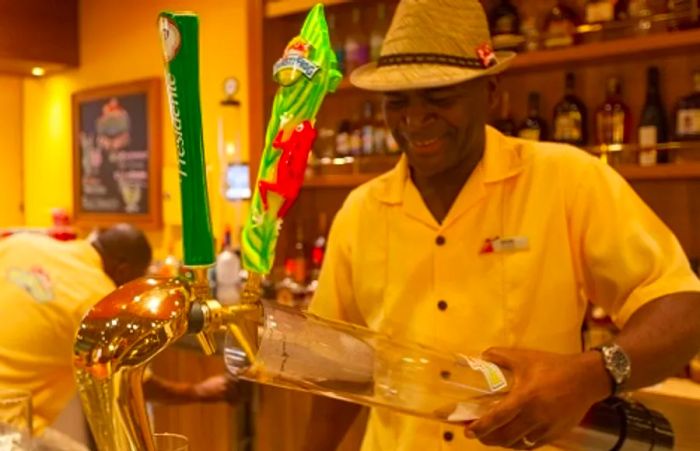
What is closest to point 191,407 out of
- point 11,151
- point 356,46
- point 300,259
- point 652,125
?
point 300,259

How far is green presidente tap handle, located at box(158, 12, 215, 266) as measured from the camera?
1.83 feet

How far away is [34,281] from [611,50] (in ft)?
5.06

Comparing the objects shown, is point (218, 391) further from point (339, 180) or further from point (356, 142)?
point (356, 142)

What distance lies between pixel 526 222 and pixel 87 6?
3595 mm

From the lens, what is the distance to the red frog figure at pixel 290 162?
60 centimetres

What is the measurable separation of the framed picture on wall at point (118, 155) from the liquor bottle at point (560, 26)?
2021mm

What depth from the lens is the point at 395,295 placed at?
1.32 metres

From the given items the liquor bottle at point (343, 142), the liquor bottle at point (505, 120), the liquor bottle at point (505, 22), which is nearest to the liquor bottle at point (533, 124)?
the liquor bottle at point (505, 120)

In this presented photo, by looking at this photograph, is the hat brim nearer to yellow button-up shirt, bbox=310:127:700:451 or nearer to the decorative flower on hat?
the decorative flower on hat

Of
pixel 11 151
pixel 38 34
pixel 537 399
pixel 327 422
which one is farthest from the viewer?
pixel 11 151

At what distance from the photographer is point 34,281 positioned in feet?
6.50

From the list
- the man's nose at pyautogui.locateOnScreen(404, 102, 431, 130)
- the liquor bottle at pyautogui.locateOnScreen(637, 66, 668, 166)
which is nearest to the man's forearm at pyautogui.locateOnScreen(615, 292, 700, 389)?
the man's nose at pyautogui.locateOnScreen(404, 102, 431, 130)

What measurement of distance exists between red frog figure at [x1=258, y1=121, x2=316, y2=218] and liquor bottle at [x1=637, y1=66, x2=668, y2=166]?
5.72ft

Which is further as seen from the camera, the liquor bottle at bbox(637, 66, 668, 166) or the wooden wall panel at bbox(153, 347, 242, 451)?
the wooden wall panel at bbox(153, 347, 242, 451)
